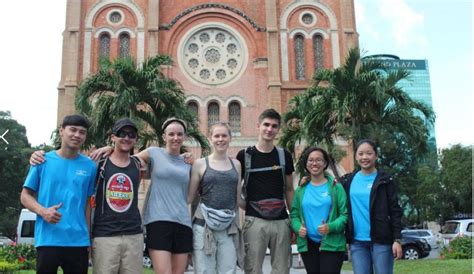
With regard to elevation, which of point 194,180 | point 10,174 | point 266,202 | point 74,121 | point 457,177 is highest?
point 10,174

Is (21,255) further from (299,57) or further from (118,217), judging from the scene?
(299,57)

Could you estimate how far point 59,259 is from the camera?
4527 millimetres

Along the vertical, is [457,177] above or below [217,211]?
above

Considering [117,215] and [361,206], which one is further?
[361,206]

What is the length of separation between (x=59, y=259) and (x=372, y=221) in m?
3.34

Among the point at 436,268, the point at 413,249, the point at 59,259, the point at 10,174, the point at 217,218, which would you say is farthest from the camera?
the point at 10,174

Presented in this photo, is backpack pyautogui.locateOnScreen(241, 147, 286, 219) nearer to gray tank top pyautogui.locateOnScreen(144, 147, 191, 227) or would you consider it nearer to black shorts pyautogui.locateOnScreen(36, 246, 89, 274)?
gray tank top pyautogui.locateOnScreen(144, 147, 191, 227)

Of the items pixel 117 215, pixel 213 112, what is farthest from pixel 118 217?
pixel 213 112

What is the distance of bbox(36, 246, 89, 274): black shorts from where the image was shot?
14.8 feet

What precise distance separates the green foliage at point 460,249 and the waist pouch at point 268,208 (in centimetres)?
1065

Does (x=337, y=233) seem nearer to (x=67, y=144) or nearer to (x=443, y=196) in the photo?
(x=67, y=144)

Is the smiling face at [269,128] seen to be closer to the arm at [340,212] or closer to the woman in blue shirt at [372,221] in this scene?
the arm at [340,212]

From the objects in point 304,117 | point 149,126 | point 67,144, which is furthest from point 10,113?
point 67,144

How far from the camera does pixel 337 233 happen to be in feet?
17.4
